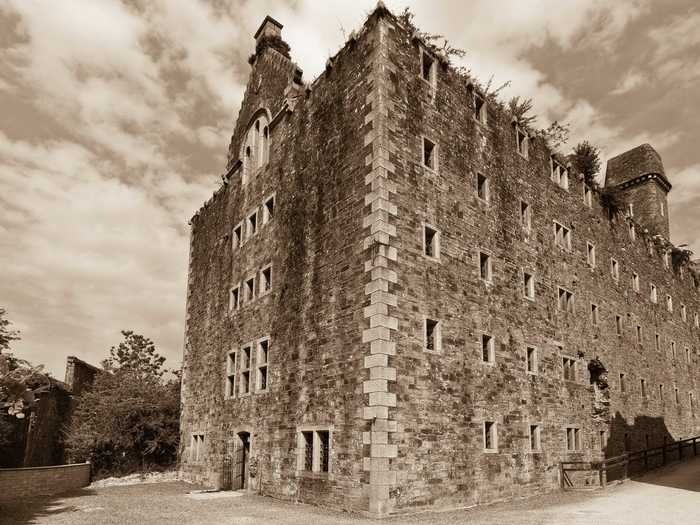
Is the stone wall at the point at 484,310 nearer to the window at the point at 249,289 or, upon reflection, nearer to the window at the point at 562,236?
the window at the point at 562,236

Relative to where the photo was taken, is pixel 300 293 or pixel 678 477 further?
pixel 678 477

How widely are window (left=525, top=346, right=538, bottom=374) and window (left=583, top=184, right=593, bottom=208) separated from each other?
9301 millimetres

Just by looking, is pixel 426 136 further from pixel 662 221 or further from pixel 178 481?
pixel 662 221

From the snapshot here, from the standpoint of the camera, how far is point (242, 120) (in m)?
26.3

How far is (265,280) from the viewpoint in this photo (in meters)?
20.8

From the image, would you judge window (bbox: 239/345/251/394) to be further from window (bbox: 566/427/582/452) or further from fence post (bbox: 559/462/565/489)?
window (bbox: 566/427/582/452)

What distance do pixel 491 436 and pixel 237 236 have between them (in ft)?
41.7

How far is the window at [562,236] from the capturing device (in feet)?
76.5

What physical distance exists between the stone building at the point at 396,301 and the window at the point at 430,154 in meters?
0.04

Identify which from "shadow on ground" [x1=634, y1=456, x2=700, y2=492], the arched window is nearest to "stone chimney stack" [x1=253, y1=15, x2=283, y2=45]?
the arched window

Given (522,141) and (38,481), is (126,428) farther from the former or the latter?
(522,141)

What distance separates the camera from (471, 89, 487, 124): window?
66.5 ft

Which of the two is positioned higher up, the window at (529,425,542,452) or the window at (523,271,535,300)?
the window at (523,271,535,300)

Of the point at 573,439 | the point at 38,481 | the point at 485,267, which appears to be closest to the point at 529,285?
the point at 485,267
